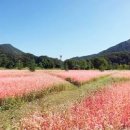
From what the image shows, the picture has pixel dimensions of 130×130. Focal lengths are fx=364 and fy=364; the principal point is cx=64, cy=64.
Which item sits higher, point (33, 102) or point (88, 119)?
point (88, 119)

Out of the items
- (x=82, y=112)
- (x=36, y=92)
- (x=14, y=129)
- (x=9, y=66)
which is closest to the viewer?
(x=14, y=129)

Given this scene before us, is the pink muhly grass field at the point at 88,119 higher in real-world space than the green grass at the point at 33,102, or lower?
higher

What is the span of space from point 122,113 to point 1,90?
1022cm

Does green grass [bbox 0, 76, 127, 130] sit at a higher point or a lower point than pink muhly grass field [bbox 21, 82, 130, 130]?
lower

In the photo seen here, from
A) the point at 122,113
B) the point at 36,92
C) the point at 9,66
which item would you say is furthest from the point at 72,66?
the point at 122,113

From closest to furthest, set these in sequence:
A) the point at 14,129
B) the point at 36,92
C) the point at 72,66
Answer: the point at 14,129 → the point at 36,92 → the point at 72,66

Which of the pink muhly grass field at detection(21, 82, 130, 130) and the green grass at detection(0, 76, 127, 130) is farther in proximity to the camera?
the green grass at detection(0, 76, 127, 130)

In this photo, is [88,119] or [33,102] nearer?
[88,119]

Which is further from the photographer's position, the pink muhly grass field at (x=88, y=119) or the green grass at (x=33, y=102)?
the green grass at (x=33, y=102)

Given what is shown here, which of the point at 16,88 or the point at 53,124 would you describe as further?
the point at 16,88

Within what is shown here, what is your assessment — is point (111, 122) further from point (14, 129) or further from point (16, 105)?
point (16, 105)

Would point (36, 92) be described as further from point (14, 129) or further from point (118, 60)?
point (118, 60)

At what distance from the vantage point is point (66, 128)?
21.2ft

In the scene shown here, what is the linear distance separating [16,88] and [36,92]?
5.69ft
